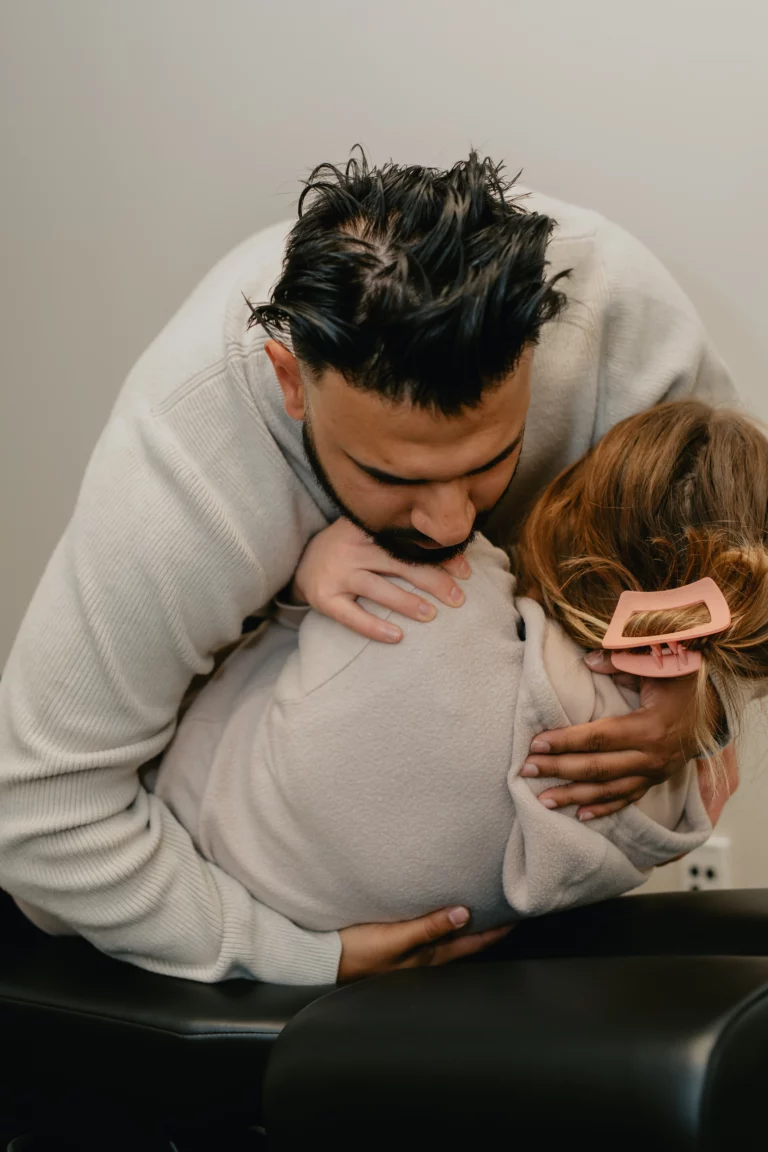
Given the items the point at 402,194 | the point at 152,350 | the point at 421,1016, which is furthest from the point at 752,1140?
the point at 152,350

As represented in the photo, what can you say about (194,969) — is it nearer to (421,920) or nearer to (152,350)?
(421,920)

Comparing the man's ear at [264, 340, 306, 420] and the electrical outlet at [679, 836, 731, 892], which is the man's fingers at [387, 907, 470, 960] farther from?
the electrical outlet at [679, 836, 731, 892]

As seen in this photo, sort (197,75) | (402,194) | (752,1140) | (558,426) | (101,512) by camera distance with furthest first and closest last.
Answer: (197,75) < (558,426) < (101,512) < (402,194) < (752,1140)

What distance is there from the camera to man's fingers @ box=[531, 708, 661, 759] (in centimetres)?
89

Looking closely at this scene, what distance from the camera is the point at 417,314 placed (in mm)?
768

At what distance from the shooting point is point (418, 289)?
0.78m

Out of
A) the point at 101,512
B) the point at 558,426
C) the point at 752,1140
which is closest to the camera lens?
the point at 752,1140

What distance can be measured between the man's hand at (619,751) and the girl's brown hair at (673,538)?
0.02 meters

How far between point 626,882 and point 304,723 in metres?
0.33

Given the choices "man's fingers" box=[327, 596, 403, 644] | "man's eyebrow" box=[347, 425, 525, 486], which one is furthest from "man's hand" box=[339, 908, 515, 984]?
"man's eyebrow" box=[347, 425, 525, 486]

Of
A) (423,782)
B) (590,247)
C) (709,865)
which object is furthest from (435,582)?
(709,865)

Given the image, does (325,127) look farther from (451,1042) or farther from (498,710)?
(451,1042)

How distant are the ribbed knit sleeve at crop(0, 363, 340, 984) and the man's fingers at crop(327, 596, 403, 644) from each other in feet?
0.35

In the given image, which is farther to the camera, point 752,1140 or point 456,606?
point 456,606
